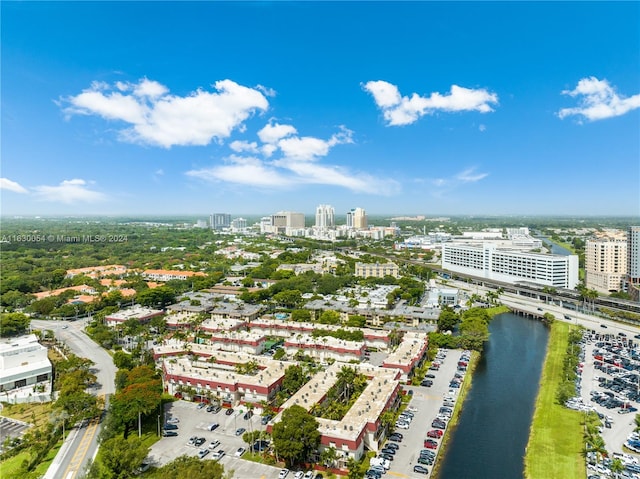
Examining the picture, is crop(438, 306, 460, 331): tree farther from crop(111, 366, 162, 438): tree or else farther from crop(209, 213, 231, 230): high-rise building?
crop(209, 213, 231, 230): high-rise building

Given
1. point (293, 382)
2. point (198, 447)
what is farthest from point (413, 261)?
point (198, 447)

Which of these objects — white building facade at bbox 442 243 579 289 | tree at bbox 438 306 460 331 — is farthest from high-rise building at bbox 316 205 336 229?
tree at bbox 438 306 460 331

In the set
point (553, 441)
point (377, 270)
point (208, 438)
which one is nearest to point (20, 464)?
point (208, 438)

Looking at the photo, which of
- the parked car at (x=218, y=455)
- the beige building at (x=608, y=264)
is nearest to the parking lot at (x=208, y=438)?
the parked car at (x=218, y=455)

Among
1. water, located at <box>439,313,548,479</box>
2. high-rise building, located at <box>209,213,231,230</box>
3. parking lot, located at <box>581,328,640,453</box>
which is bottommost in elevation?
water, located at <box>439,313,548,479</box>

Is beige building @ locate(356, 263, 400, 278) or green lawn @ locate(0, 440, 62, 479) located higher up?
beige building @ locate(356, 263, 400, 278)

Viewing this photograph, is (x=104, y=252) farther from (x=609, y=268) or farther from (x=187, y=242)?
(x=609, y=268)
